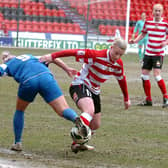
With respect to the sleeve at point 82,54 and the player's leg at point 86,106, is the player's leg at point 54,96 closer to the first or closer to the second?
the player's leg at point 86,106

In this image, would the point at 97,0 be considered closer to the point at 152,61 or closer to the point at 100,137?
the point at 152,61

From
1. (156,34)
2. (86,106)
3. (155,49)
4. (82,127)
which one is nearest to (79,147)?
(86,106)

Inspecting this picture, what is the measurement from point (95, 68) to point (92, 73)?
0.11m

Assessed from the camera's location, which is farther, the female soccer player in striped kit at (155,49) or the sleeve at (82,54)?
the female soccer player in striped kit at (155,49)

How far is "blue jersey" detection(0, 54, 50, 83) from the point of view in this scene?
23.5 feet

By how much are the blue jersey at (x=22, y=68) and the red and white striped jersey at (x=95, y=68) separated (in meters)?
0.63

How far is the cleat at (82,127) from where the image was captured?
690 cm

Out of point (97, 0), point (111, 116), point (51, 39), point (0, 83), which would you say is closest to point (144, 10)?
point (97, 0)

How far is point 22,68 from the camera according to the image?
720cm

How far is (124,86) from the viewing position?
8.16m

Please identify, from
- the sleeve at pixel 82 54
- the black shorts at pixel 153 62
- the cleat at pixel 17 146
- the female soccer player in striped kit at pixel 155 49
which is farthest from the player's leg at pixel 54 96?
the black shorts at pixel 153 62

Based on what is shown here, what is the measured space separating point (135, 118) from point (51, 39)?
74.5 ft

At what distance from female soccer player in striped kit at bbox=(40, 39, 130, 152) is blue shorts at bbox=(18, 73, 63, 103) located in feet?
1.03

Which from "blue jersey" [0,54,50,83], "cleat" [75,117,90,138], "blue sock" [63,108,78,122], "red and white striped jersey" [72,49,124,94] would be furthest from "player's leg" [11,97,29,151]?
"red and white striped jersey" [72,49,124,94]
